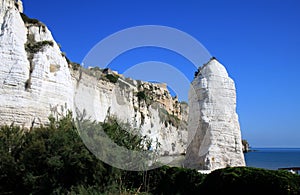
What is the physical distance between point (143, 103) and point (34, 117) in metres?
27.6

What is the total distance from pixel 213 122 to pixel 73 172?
973cm

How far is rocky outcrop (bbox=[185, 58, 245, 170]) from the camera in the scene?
1870 cm

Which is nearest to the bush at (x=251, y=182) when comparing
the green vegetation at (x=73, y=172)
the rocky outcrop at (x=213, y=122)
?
the green vegetation at (x=73, y=172)

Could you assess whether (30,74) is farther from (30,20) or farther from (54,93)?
(30,20)

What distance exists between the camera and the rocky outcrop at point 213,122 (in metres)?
18.7

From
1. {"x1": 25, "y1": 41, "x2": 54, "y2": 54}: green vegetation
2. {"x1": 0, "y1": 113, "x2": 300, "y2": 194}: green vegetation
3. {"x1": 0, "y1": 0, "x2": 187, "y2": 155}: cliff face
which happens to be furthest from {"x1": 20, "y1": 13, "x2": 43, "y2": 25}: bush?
{"x1": 0, "y1": 113, "x2": 300, "y2": 194}: green vegetation

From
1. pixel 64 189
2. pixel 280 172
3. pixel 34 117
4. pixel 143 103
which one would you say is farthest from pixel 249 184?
pixel 143 103

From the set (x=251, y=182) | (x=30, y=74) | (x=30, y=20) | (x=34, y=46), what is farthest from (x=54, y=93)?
(x=251, y=182)

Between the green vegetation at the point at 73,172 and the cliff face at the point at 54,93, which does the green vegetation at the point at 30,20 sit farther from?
the green vegetation at the point at 73,172

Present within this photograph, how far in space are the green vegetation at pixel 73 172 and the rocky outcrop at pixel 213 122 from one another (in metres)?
5.48

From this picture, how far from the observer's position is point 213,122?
19312 mm

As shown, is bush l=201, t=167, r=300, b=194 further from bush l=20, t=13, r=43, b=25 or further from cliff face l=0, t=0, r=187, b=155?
bush l=20, t=13, r=43, b=25

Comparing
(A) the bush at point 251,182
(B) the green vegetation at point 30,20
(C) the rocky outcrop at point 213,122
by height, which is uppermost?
(B) the green vegetation at point 30,20

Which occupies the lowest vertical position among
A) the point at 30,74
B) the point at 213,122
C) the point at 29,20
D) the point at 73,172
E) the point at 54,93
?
the point at 73,172
